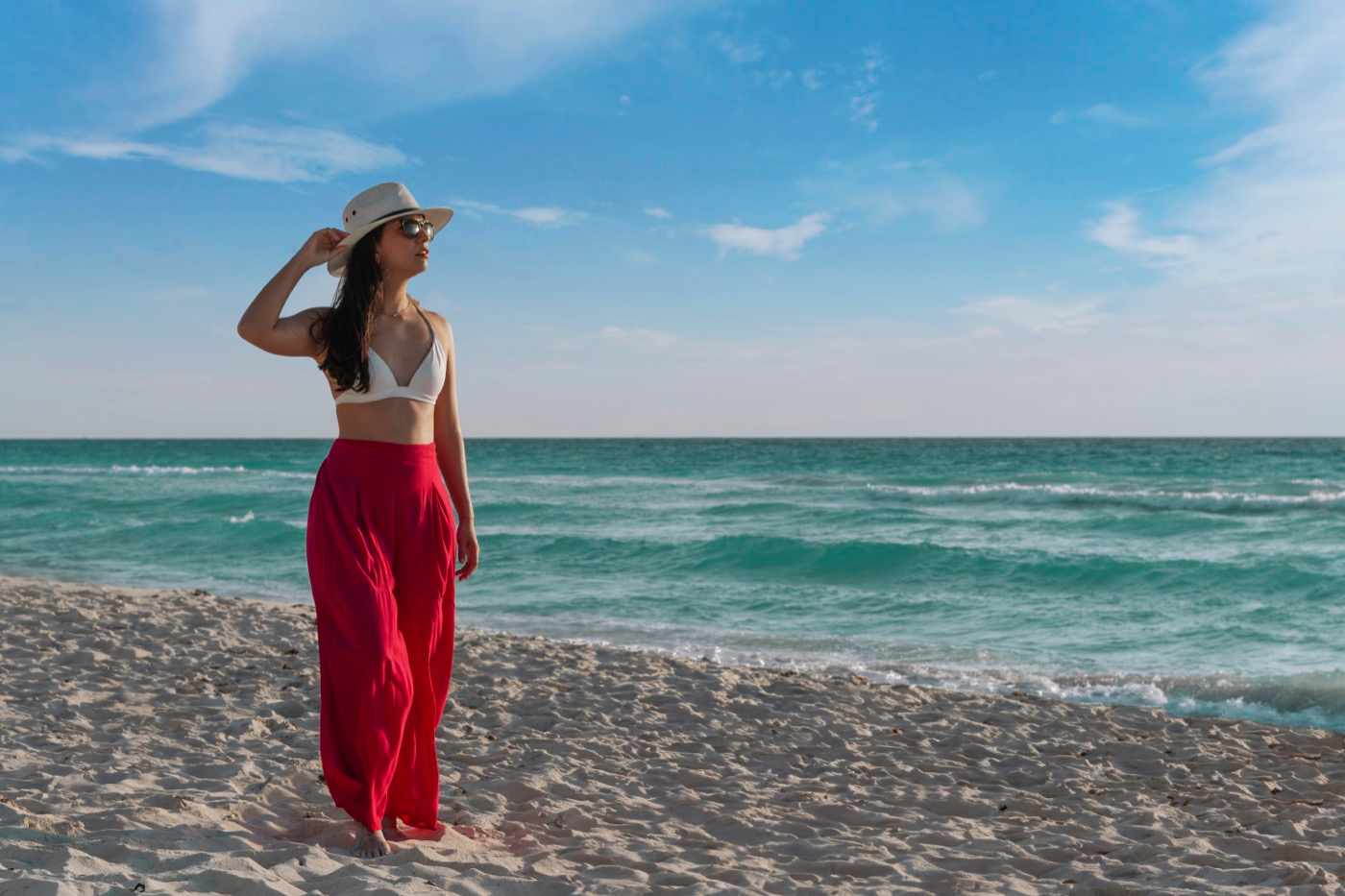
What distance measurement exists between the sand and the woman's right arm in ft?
5.09

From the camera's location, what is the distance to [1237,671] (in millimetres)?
8531

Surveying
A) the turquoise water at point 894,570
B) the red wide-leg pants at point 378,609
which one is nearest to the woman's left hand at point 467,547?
the red wide-leg pants at point 378,609

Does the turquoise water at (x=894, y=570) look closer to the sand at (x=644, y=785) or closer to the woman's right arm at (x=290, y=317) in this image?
the sand at (x=644, y=785)

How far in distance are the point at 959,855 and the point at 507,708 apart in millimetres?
3039

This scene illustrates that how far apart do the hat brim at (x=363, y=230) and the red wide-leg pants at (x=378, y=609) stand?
56 cm

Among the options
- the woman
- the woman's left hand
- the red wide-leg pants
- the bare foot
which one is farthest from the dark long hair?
the bare foot

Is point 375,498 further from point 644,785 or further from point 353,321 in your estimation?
point 644,785

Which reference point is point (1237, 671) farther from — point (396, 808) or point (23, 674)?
point (23, 674)

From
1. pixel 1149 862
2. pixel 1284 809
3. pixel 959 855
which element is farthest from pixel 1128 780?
pixel 959 855

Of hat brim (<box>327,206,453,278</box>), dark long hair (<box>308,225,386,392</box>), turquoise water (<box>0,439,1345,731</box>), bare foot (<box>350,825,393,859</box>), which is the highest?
hat brim (<box>327,206,453,278</box>)

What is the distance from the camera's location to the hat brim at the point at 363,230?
3.33 m

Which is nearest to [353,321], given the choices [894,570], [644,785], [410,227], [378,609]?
[410,227]

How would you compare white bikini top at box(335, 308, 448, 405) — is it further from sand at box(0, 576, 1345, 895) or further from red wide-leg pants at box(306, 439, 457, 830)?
sand at box(0, 576, 1345, 895)

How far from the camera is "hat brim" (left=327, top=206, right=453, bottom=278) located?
10.9 feet
